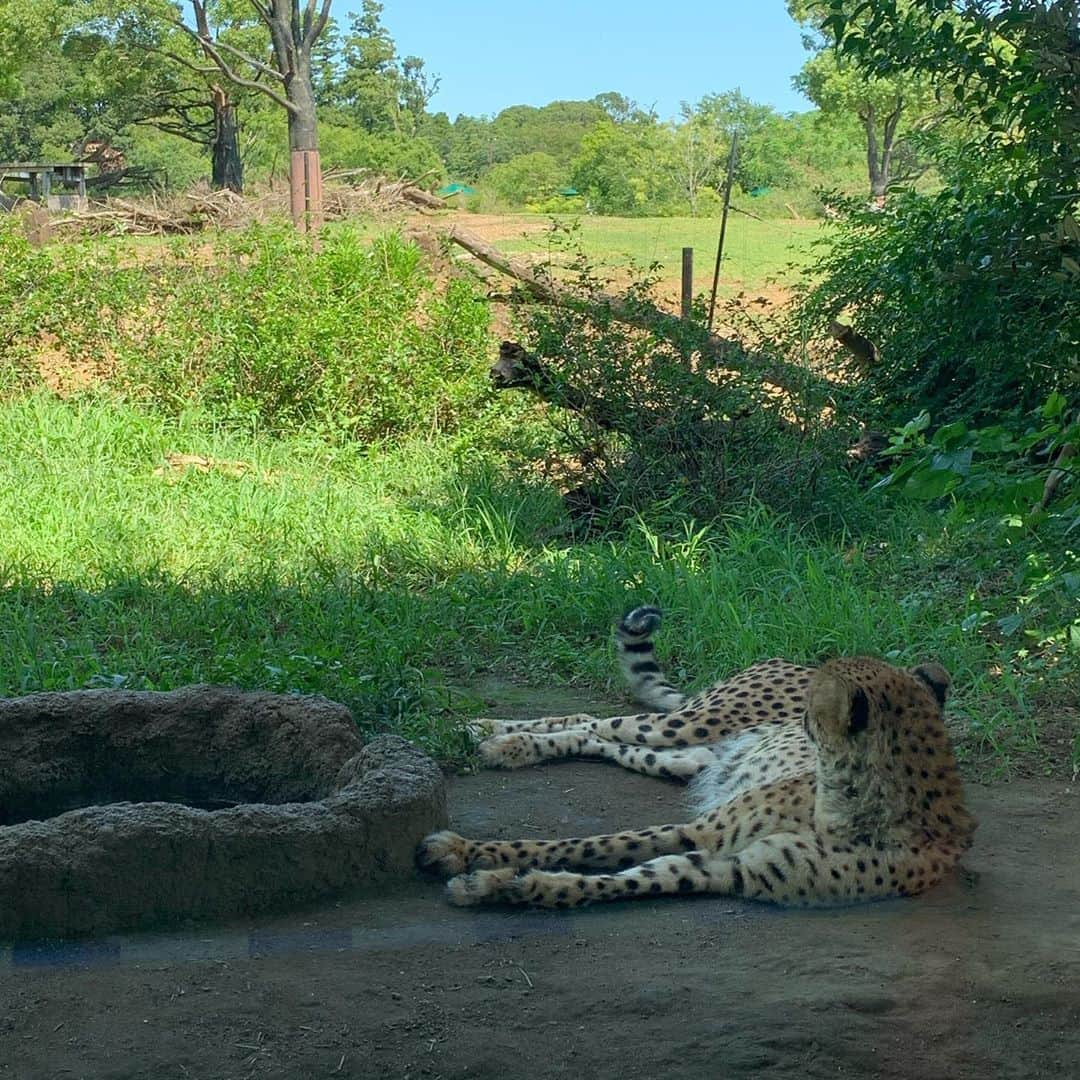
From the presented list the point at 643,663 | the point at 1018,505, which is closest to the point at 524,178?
the point at 643,663

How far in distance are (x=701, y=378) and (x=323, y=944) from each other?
470 centimetres

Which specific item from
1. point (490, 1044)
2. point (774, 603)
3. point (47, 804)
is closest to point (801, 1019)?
point (490, 1044)

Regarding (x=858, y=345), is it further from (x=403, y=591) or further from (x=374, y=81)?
(x=374, y=81)

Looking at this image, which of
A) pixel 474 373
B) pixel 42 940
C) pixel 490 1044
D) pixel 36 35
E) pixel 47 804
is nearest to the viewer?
pixel 490 1044

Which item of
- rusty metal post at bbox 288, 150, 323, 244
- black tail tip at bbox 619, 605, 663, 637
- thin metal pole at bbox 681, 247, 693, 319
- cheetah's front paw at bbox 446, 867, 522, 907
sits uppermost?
rusty metal post at bbox 288, 150, 323, 244

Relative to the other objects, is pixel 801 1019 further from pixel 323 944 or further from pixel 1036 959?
pixel 323 944

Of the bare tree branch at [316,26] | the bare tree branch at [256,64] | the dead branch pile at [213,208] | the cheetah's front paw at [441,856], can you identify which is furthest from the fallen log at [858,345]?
the bare tree branch at [316,26]

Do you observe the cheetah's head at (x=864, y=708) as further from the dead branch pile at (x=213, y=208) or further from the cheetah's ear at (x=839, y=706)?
the dead branch pile at (x=213, y=208)

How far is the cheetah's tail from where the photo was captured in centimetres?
503

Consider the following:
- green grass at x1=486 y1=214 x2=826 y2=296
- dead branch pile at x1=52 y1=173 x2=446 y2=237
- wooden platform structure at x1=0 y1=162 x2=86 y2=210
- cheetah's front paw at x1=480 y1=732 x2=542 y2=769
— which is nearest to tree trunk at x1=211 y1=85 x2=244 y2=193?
wooden platform structure at x1=0 y1=162 x2=86 y2=210

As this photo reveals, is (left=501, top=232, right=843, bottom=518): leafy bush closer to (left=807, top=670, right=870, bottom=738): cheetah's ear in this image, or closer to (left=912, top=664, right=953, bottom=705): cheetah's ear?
(left=912, top=664, right=953, bottom=705): cheetah's ear

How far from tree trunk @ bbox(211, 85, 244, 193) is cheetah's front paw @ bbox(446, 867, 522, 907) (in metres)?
29.2

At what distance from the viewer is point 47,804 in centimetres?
409

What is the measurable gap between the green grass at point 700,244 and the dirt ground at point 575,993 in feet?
41.0
